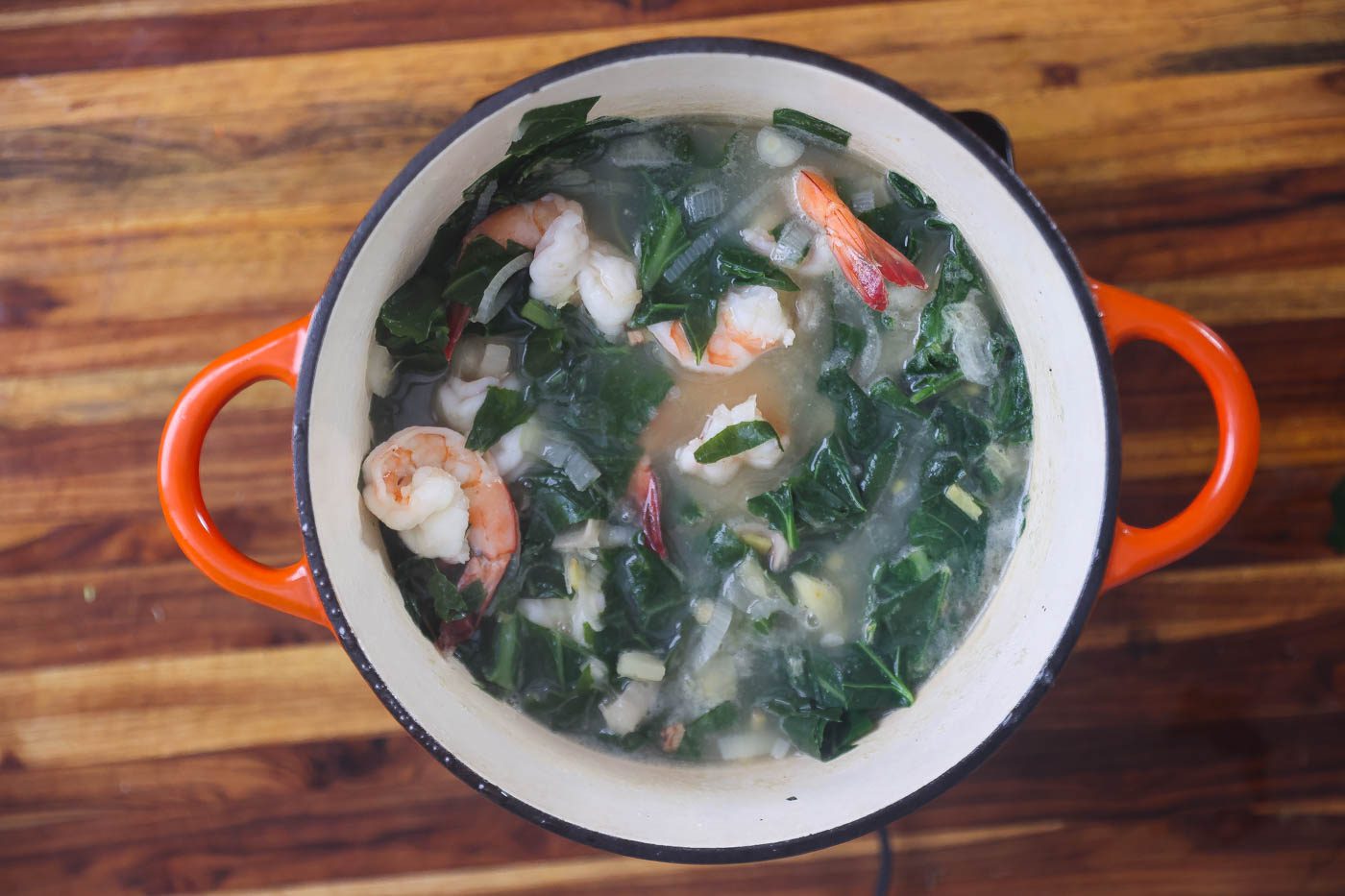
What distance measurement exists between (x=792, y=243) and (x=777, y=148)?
16 cm

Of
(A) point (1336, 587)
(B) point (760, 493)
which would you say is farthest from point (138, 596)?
(A) point (1336, 587)

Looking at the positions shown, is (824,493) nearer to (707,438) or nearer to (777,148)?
(707,438)

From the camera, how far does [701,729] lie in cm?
180

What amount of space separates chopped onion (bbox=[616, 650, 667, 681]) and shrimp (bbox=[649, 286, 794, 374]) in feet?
1.70

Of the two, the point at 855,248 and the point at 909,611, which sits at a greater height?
the point at 855,248

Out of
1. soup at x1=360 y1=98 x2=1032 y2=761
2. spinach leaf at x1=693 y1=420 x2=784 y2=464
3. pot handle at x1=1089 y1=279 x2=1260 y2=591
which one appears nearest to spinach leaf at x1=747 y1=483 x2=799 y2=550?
soup at x1=360 y1=98 x2=1032 y2=761

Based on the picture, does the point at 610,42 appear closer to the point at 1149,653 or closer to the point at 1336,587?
the point at 1149,653

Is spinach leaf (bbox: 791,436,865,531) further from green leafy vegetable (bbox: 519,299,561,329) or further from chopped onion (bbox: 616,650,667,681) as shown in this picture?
green leafy vegetable (bbox: 519,299,561,329)

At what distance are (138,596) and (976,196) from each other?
1644 mm

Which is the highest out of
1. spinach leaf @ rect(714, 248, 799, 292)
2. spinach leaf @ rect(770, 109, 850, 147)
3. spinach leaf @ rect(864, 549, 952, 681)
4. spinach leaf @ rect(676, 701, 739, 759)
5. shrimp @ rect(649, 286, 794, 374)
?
spinach leaf @ rect(770, 109, 850, 147)

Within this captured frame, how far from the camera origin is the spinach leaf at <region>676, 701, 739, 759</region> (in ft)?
5.89

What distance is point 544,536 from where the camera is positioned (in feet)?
5.81

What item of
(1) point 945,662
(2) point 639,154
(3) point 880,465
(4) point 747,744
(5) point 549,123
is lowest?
(4) point 747,744

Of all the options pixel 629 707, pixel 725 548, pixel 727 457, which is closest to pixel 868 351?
pixel 727 457
